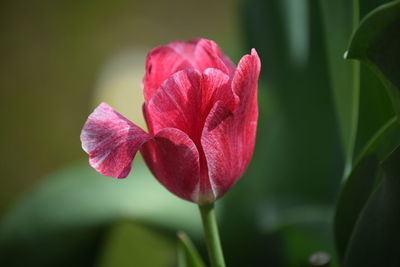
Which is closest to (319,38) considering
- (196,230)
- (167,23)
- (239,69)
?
(196,230)

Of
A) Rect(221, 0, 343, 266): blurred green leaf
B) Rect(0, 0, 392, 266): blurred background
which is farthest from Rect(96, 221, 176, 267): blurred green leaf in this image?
Rect(221, 0, 343, 266): blurred green leaf

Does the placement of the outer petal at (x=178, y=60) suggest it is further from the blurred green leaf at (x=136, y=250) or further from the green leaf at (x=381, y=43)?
the blurred green leaf at (x=136, y=250)

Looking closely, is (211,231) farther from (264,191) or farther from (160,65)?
(264,191)

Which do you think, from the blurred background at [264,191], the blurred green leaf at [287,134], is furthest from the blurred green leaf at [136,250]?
the blurred green leaf at [287,134]

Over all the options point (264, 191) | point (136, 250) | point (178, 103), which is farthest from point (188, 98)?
point (136, 250)

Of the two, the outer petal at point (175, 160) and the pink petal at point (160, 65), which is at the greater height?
the pink petal at point (160, 65)

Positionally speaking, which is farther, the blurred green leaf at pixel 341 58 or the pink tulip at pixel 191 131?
the blurred green leaf at pixel 341 58

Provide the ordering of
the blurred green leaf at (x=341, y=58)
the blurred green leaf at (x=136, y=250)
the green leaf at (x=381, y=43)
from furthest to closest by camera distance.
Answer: the blurred green leaf at (x=136, y=250), the blurred green leaf at (x=341, y=58), the green leaf at (x=381, y=43)
